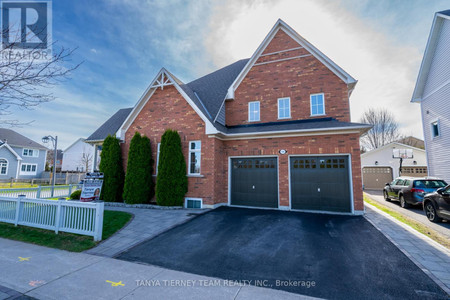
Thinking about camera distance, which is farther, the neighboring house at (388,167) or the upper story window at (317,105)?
the neighboring house at (388,167)

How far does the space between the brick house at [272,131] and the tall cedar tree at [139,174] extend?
33.0 inches

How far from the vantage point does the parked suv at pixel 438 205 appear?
7.37 m

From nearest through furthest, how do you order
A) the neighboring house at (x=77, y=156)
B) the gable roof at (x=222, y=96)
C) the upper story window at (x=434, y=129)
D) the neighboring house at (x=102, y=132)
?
the gable roof at (x=222, y=96) < the upper story window at (x=434, y=129) < the neighboring house at (x=102, y=132) < the neighboring house at (x=77, y=156)

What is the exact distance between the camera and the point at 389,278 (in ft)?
12.4

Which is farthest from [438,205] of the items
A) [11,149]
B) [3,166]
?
[3,166]

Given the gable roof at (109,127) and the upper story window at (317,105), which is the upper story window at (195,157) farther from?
the gable roof at (109,127)

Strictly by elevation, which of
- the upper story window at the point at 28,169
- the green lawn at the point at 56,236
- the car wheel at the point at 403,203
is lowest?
the green lawn at the point at 56,236

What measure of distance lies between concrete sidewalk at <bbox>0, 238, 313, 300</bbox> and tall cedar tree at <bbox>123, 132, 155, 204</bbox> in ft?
19.2

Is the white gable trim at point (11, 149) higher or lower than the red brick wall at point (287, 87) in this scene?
lower

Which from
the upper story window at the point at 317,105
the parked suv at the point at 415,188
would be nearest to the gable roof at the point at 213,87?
the upper story window at the point at 317,105

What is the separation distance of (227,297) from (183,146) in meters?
8.42

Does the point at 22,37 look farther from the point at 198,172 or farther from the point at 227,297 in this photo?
the point at 198,172

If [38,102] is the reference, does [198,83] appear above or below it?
above

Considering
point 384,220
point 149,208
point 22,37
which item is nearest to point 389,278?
point 384,220
